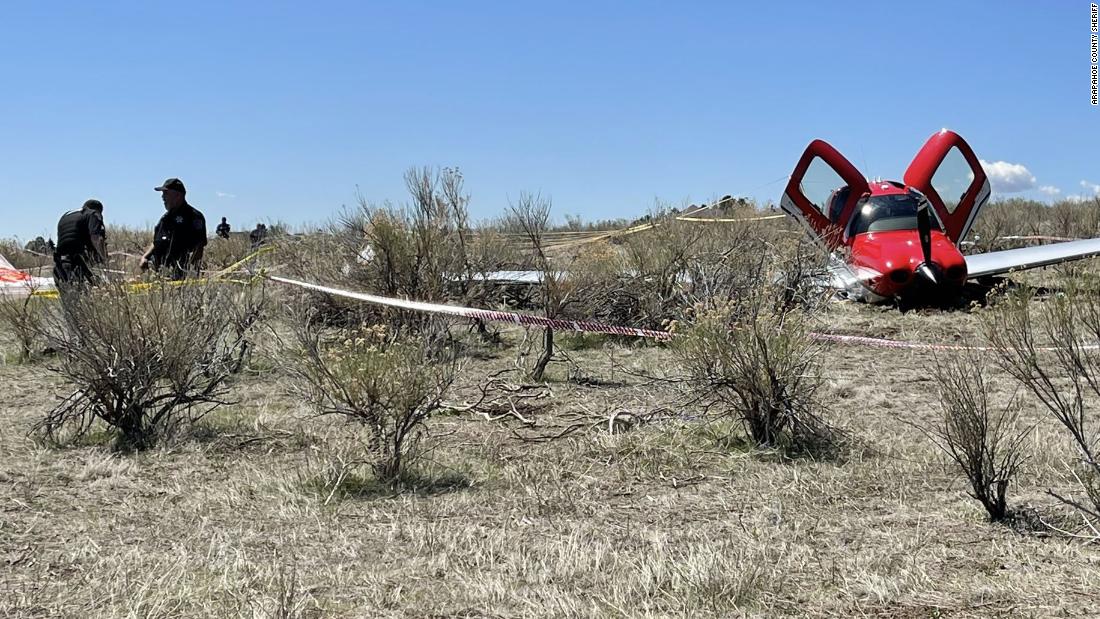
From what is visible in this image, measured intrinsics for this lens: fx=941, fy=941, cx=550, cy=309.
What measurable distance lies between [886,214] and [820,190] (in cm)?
106

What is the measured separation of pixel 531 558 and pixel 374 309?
6.47 m

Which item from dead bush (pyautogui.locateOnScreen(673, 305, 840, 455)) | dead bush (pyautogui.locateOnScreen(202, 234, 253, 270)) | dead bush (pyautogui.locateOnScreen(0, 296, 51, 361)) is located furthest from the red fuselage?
dead bush (pyautogui.locateOnScreen(202, 234, 253, 270))

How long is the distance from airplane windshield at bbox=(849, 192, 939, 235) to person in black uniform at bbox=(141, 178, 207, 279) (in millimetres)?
8347

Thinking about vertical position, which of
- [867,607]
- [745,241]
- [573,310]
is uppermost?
[745,241]

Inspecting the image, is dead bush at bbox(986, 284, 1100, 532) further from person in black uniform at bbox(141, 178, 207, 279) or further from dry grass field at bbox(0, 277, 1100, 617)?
person in black uniform at bbox(141, 178, 207, 279)

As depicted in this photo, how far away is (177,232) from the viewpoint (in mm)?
8906

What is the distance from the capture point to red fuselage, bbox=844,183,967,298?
11.5 m

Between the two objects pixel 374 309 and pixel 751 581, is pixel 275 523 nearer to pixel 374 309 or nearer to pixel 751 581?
pixel 751 581

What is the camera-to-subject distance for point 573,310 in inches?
406

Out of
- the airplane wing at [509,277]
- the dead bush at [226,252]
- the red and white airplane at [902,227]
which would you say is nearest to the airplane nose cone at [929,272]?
the red and white airplane at [902,227]

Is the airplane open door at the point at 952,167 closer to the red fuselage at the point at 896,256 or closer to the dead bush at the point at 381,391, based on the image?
the red fuselage at the point at 896,256

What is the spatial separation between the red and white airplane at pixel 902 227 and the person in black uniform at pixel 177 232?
744cm

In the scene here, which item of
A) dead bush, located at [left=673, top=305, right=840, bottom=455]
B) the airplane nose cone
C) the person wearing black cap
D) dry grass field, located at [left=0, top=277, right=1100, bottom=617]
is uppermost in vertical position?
the person wearing black cap

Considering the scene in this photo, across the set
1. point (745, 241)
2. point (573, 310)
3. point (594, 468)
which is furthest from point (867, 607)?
point (745, 241)
